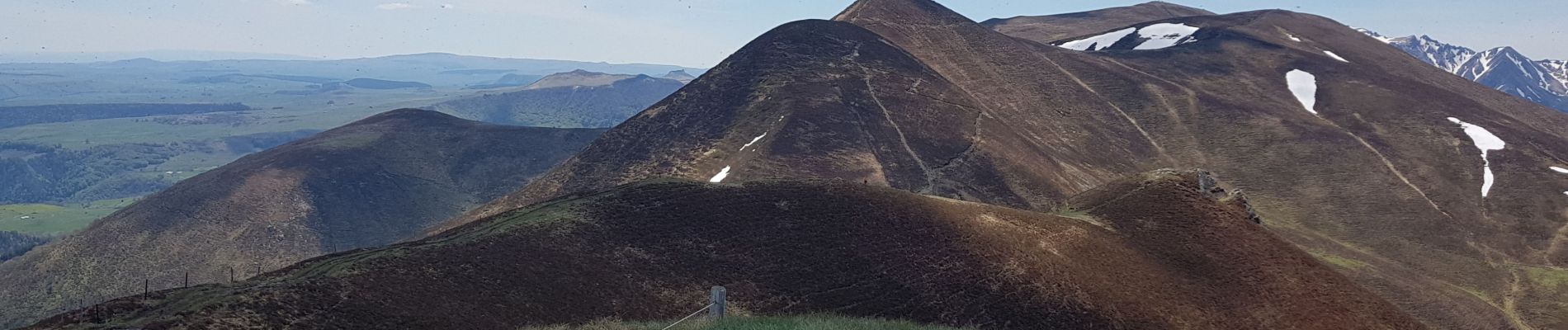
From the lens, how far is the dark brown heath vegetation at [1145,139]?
7200cm

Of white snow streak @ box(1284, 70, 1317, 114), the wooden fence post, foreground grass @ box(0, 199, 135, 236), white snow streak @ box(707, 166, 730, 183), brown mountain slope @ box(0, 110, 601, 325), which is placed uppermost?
white snow streak @ box(1284, 70, 1317, 114)

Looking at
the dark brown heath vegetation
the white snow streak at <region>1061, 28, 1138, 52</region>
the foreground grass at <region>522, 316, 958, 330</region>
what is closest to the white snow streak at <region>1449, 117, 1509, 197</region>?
the dark brown heath vegetation

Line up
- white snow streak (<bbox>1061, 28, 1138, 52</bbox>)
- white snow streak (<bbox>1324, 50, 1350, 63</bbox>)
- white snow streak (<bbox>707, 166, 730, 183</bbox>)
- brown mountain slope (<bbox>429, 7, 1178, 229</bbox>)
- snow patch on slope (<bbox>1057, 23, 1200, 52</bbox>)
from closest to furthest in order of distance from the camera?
white snow streak (<bbox>707, 166, 730, 183</bbox>) < brown mountain slope (<bbox>429, 7, 1178, 229</bbox>) < white snow streak (<bbox>1324, 50, 1350, 63</bbox>) < snow patch on slope (<bbox>1057, 23, 1200, 52</bbox>) < white snow streak (<bbox>1061, 28, 1138, 52</bbox>)

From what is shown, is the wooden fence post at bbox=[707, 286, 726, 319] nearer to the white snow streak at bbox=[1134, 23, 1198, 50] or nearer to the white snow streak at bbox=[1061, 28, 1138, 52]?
the white snow streak at bbox=[1134, 23, 1198, 50]

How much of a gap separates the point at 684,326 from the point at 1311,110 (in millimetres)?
125967

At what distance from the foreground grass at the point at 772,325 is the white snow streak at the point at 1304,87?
120 meters

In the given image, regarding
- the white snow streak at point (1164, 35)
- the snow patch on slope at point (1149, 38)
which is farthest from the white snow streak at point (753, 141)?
the white snow streak at point (1164, 35)

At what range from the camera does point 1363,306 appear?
33781mm

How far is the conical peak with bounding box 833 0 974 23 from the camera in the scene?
124m

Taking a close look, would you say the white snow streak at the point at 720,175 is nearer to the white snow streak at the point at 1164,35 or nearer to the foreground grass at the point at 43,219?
the white snow streak at the point at 1164,35

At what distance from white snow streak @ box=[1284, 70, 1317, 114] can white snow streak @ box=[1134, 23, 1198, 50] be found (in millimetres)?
23179

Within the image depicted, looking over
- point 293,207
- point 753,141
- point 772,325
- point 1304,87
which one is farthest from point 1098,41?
point 772,325

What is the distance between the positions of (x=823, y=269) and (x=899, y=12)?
99939 millimetres

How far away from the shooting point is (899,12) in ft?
418
